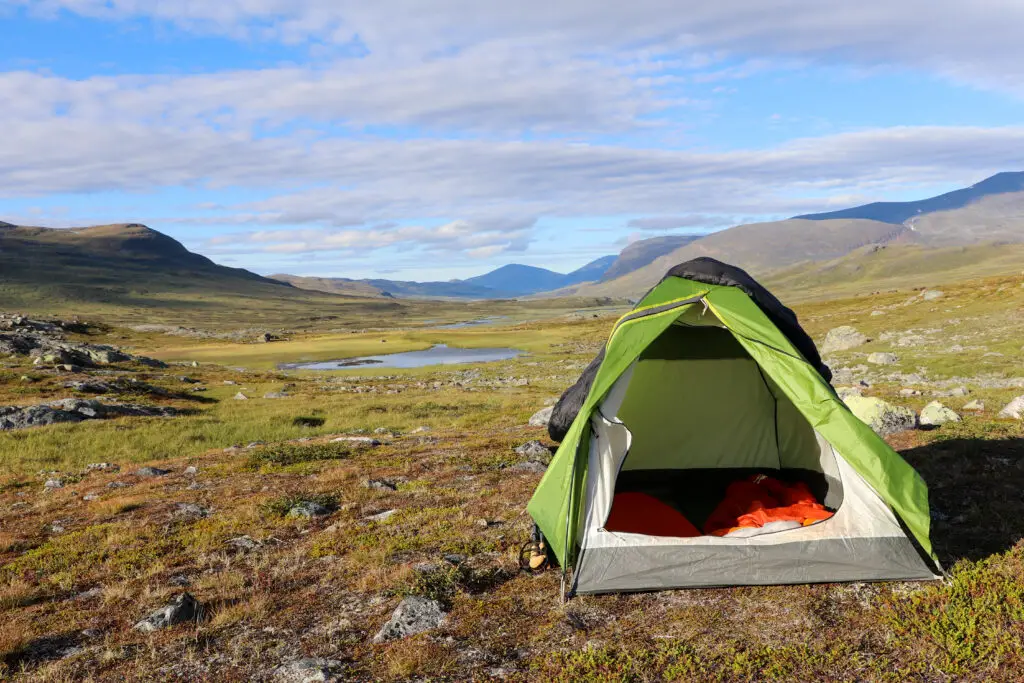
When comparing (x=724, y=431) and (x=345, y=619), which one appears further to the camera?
(x=724, y=431)

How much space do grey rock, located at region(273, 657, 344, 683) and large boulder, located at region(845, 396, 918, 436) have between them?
14.1 m

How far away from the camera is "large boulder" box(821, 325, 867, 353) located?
4366 cm

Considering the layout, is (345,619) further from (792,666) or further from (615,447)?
(792,666)

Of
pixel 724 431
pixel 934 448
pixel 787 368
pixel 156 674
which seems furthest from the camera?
pixel 934 448

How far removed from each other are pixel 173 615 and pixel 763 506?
27.7 feet

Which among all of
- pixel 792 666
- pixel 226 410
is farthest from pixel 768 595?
pixel 226 410

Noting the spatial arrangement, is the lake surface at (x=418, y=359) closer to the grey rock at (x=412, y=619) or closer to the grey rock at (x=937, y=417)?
the grey rock at (x=937, y=417)

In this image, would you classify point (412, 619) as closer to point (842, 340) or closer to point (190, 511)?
point (190, 511)

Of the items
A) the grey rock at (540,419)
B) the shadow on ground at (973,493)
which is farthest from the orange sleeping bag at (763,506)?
the grey rock at (540,419)

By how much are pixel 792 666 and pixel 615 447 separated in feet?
10.7

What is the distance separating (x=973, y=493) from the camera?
10.1 m

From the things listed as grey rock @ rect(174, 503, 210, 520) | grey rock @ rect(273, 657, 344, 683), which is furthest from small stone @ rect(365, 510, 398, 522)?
grey rock @ rect(273, 657, 344, 683)

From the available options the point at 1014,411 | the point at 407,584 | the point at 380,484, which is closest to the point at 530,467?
the point at 380,484

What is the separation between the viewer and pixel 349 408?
32281 millimetres
